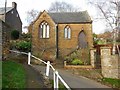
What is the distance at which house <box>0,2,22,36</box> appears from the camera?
4614 centimetres

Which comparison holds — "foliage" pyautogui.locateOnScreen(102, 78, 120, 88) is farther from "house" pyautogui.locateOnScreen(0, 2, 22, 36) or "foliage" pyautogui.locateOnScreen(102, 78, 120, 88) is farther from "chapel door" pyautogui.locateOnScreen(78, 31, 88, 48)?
"house" pyautogui.locateOnScreen(0, 2, 22, 36)

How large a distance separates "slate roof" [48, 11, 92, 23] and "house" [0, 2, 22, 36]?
1077cm

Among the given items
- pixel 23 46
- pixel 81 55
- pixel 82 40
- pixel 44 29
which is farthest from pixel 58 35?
pixel 81 55

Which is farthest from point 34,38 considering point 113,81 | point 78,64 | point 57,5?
point 57,5

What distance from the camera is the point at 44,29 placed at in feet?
120

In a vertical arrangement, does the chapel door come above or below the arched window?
below

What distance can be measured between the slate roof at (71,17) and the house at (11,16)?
1077cm

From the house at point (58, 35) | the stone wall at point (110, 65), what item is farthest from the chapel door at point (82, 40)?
the stone wall at point (110, 65)

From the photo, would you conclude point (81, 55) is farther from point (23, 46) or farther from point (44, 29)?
point (23, 46)

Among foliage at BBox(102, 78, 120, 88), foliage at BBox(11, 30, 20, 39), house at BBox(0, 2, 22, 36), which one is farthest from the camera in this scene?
house at BBox(0, 2, 22, 36)

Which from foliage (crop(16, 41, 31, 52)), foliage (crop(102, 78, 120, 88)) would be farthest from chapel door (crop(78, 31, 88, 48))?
foliage (crop(102, 78, 120, 88))

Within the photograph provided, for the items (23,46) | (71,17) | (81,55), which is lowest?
(81,55)

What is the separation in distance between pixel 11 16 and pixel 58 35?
50.3 feet

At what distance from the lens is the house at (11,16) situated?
46.1 meters
